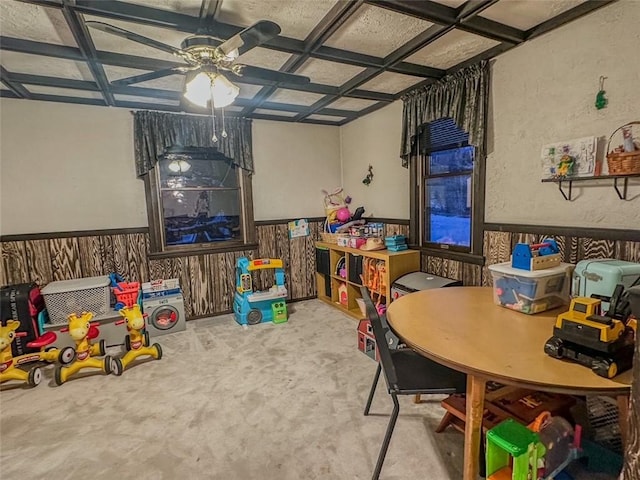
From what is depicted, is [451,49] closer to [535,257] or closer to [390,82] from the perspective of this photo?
[390,82]

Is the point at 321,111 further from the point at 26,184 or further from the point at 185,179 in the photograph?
the point at 26,184

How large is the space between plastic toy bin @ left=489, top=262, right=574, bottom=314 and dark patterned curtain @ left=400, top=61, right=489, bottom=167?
1249mm

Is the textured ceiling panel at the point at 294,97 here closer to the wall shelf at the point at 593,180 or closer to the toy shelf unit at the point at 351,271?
the toy shelf unit at the point at 351,271

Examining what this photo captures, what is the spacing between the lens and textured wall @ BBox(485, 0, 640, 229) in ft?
6.19

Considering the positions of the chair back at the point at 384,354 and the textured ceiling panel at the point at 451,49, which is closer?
the chair back at the point at 384,354

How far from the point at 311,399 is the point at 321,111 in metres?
3.14

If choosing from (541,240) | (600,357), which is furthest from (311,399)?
(541,240)

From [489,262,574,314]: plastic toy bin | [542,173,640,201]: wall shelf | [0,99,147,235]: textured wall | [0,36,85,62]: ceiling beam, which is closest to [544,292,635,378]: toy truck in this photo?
[489,262,574,314]: plastic toy bin

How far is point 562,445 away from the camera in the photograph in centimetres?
158

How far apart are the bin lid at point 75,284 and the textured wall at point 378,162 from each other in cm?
302

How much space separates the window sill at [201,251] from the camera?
12.4ft

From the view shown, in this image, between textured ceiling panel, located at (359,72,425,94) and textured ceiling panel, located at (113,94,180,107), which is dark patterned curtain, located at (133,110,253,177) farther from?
textured ceiling panel, located at (359,72,425,94)

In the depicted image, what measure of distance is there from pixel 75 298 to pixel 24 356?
1.88 ft

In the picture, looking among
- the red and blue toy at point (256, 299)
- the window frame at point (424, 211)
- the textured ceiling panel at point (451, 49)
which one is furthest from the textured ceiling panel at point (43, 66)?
the window frame at point (424, 211)
